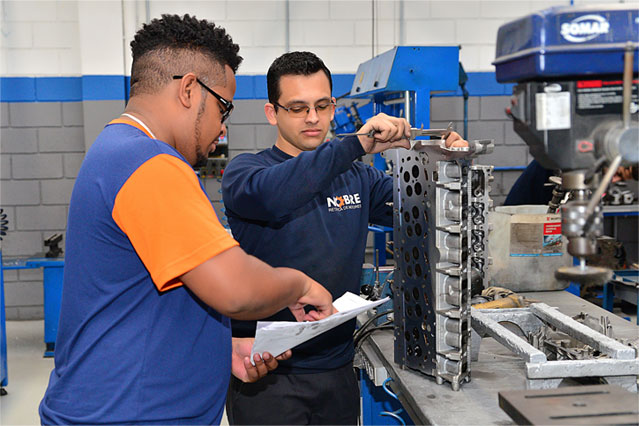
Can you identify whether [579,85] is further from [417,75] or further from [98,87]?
[98,87]

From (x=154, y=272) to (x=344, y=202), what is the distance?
2.72 feet

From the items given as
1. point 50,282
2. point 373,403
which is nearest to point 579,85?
point 373,403

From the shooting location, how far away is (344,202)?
69.8 inches

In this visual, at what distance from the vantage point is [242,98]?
4.81 metres

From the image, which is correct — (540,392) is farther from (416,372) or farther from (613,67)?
(613,67)

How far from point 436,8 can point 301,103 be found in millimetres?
3392

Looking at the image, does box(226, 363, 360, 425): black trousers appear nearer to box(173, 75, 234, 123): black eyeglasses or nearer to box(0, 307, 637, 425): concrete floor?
box(173, 75, 234, 123): black eyeglasses

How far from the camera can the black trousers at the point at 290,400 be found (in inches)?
65.7

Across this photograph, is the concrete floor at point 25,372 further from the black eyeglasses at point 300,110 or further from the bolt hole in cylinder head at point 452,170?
the bolt hole in cylinder head at point 452,170

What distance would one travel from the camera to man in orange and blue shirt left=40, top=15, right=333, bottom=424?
3.34ft

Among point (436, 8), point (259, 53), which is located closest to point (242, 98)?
point (259, 53)

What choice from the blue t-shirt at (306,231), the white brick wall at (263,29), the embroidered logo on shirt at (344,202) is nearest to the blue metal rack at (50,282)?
the white brick wall at (263,29)

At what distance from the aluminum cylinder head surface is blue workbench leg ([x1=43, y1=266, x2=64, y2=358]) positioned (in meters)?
3.03

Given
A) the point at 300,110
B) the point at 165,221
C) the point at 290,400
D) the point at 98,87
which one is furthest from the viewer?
the point at 98,87
